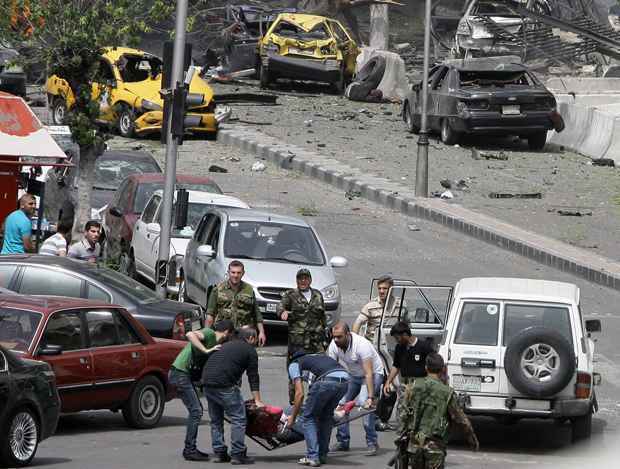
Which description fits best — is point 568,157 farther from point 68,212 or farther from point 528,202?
point 68,212

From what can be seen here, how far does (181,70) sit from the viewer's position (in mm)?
19562

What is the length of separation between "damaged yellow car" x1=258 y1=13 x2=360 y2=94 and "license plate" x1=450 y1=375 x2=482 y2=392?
26173 mm

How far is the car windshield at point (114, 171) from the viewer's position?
25.6 meters

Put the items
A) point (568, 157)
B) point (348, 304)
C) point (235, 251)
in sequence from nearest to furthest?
point (235, 251)
point (348, 304)
point (568, 157)

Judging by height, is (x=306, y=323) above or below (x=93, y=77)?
below

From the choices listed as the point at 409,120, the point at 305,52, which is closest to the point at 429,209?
the point at 409,120

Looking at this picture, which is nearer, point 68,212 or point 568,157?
point 68,212

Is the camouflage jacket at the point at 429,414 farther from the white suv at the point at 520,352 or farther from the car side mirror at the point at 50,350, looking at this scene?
the car side mirror at the point at 50,350

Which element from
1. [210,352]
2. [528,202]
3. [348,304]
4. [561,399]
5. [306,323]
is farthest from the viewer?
[528,202]

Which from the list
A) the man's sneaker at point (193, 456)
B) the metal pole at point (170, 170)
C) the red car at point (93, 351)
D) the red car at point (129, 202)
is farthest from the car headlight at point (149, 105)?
the man's sneaker at point (193, 456)

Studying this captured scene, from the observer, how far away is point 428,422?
10.4 m

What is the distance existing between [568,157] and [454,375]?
20.0 meters

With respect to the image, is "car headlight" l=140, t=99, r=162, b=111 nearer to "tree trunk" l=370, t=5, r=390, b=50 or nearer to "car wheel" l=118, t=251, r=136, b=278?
"car wheel" l=118, t=251, r=136, b=278

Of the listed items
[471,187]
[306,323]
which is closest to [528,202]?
[471,187]
